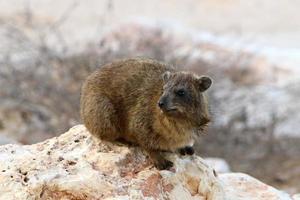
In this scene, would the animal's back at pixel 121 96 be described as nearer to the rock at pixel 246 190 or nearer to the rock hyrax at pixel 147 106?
the rock hyrax at pixel 147 106

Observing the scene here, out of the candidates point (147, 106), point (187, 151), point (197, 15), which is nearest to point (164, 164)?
point (187, 151)

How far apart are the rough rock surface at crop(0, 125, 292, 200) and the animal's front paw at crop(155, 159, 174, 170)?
4 cm

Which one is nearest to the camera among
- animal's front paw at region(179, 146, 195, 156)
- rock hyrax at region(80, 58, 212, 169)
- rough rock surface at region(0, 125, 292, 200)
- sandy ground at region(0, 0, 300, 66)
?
rough rock surface at region(0, 125, 292, 200)

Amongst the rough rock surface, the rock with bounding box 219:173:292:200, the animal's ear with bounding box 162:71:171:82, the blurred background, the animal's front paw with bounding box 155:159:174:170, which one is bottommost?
the blurred background

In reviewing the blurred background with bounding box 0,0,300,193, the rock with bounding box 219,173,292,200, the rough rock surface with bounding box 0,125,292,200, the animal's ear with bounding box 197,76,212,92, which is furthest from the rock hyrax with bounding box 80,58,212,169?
the blurred background with bounding box 0,0,300,193

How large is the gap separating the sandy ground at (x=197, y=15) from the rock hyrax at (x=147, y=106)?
1076 centimetres

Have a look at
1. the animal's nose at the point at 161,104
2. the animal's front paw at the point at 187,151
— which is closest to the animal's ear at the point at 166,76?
the animal's nose at the point at 161,104

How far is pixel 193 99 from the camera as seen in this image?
17.6 feet

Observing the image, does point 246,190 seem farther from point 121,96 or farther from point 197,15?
point 197,15

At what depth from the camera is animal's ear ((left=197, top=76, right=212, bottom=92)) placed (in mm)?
5361

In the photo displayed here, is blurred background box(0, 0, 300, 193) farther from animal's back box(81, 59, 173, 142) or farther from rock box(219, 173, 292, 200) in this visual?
animal's back box(81, 59, 173, 142)

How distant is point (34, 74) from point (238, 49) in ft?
14.7

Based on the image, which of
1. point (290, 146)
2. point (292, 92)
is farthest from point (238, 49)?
point (290, 146)

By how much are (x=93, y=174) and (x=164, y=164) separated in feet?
1.72
